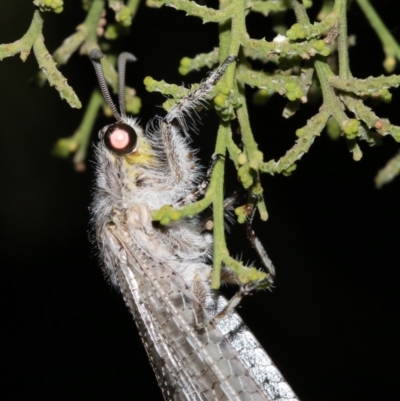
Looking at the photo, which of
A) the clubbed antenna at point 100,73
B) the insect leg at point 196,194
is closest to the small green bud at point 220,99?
the insect leg at point 196,194

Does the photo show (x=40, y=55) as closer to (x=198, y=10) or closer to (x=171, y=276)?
(x=198, y=10)

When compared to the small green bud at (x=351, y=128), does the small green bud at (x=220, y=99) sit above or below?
above

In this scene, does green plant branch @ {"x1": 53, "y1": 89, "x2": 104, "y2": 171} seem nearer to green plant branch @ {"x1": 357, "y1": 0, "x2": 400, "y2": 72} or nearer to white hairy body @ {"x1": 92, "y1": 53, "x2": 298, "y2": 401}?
white hairy body @ {"x1": 92, "y1": 53, "x2": 298, "y2": 401}

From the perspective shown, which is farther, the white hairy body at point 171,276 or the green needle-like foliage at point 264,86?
the white hairy body at point 171,276

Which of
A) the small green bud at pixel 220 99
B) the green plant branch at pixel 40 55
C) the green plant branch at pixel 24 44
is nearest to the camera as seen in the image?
the small green bud at pixel 220 99

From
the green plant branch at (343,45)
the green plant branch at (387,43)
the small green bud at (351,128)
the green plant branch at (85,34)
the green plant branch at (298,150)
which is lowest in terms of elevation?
the small green bud at (351,128)

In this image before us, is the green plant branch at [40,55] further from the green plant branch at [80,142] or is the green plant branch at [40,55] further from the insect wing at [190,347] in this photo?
the insect wing at [190,347]

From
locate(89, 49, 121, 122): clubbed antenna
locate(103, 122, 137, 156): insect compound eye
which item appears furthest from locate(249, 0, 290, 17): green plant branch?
locate(103, 122, 137, 156): insect compound eye

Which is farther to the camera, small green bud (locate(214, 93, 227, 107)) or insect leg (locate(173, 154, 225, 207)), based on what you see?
insect leg (locate(173, 154, 225, 207))
